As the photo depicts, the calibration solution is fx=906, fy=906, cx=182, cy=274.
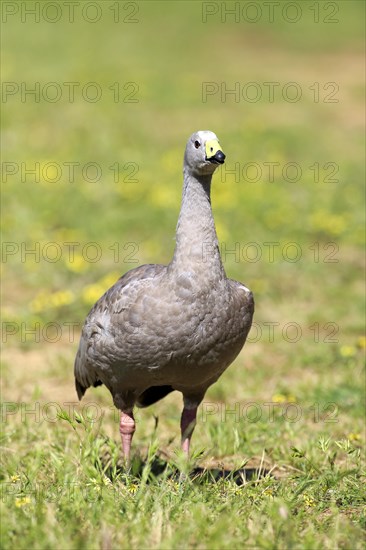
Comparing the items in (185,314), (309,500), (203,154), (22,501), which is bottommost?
(309,500)

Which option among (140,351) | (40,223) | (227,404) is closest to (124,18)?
(40,223)

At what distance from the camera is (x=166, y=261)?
33.1 feet

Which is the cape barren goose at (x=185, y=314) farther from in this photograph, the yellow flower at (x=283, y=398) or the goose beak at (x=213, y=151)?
the yellow flower at (x=283, y=398)

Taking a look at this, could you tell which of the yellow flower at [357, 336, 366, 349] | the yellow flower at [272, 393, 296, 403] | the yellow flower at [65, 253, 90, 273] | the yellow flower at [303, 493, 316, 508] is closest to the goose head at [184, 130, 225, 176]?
the yellow flower at [303, 493, 316, 508]

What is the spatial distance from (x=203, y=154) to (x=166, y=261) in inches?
214

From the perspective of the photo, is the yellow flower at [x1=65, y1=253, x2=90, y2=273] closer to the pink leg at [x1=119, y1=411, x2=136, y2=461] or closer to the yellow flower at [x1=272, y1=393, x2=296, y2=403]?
the yellow flower at [x1=272, y1=393, x2=296, y2=403]

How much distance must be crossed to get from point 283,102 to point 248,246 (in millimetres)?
8917

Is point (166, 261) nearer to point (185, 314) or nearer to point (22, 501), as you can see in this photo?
point (185, 314)

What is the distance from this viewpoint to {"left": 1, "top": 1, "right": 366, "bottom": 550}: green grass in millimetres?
3994

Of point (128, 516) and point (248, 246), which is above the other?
point (248, 246)

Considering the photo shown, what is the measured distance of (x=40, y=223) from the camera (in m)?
11.1

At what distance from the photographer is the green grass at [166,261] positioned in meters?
3.99

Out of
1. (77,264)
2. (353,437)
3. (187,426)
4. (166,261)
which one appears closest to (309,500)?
(187,426)

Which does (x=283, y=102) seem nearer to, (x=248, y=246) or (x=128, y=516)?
(x=248, y=246)
